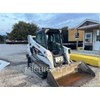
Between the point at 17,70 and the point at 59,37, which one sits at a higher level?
the point at 59,37

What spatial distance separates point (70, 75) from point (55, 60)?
41 centimetres

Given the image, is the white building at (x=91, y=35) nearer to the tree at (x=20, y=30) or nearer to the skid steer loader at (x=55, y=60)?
the skid steer loader at (x=55, y=60)

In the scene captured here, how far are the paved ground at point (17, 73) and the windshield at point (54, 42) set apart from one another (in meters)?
0.54

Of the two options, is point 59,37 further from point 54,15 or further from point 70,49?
point 54,15

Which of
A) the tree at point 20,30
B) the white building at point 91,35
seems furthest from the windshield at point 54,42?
the white building at point 91,35

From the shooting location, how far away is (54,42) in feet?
11.9

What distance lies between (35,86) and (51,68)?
43 cm

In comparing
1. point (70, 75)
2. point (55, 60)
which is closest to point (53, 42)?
point (55, 60)

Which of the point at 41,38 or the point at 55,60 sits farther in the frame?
the point at 41,38

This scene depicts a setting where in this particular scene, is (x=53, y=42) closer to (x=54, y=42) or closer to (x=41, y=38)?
(x=54, y=42)

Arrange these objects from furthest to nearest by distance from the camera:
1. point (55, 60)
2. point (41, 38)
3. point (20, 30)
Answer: point (41, 38) → point (55, 60) → point (20, 30)

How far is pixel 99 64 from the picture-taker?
380 cm
